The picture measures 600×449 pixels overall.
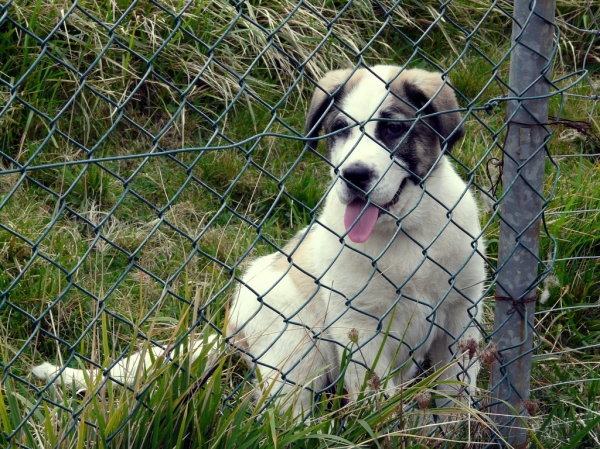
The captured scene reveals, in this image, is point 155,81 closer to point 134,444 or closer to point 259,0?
point 259,0

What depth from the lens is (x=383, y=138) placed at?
2.58m

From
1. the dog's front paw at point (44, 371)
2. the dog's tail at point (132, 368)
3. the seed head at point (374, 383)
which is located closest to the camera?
the dog's tail at point (132, 368)

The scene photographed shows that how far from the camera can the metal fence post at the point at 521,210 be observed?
6.28 ft

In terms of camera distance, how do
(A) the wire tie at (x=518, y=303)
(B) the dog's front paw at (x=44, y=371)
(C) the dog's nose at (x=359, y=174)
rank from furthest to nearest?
1. (C) the dog's nose at (x=359, y=174)
2. (B) the dog's front paw at (x=44, y=371)
3. (A) the wire tie at (x=518, y=303)

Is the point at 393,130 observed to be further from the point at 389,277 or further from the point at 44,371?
the point at 44,371

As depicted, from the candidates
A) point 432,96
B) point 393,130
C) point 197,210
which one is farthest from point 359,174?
point 197,210

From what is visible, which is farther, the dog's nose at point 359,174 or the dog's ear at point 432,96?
the dog's ear at point 432,96

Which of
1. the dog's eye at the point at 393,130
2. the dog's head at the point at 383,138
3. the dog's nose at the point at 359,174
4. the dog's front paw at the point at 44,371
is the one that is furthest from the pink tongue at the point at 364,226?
the dog's front paw at the point at 44,371

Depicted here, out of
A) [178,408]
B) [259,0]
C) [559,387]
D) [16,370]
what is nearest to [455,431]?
[559,387]

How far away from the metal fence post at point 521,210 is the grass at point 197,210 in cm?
11

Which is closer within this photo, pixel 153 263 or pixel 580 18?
pixel 153 263

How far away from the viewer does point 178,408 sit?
176 centimetres

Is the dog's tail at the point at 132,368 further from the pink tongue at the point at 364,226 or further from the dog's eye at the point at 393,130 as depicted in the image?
the dog's eye at the point at 393,130

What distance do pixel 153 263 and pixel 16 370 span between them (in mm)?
916
